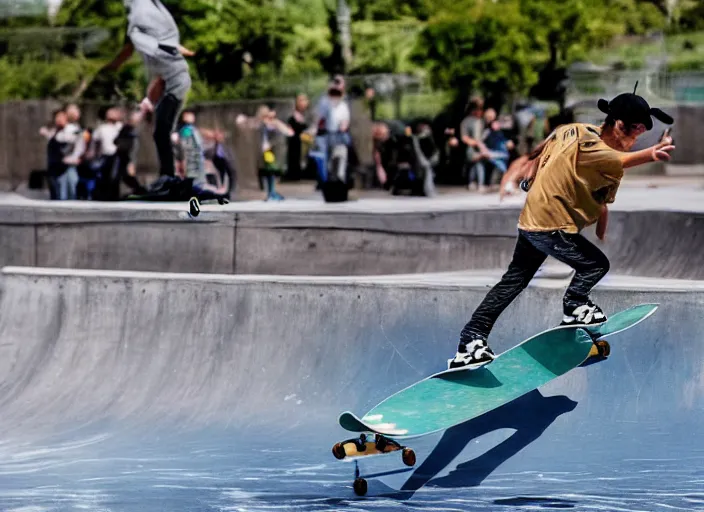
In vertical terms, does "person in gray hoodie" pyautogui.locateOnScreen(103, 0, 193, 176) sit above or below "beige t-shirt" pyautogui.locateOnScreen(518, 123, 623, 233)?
above

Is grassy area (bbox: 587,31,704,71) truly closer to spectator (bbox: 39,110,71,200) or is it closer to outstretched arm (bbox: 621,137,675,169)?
spectator (bbox: 39,110,71,200)

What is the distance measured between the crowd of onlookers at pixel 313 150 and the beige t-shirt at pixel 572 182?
24.1ft

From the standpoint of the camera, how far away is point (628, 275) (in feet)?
32.3

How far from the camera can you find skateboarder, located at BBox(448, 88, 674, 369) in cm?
723

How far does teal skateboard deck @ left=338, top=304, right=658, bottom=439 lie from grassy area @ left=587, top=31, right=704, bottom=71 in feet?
42.5

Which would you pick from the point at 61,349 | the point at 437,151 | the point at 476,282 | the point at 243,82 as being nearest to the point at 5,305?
the point at 61,349

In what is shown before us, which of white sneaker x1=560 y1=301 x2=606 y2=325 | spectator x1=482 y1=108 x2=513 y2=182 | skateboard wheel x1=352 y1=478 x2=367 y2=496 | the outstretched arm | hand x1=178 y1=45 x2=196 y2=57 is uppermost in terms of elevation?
hand x1=178 y1=45 x2=196 y2=57

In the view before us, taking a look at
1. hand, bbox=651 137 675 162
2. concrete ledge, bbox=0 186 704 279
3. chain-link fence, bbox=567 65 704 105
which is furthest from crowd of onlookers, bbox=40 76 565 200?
hand, bbox=651 137 675 162

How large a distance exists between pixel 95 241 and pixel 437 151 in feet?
25.0

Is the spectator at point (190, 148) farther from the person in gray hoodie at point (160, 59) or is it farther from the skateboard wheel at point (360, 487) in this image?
the skateboard wheel at point (360, 487)

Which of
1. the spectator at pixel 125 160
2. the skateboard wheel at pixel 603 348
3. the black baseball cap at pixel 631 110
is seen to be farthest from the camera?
the spectator at pixel 125 160

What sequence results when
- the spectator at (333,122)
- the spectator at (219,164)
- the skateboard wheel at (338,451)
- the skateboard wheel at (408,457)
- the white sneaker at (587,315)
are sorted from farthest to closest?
the spectator at (219,164) < the spectator at (333,122) < the white sneaker at (587,315) < the skateboard wheel at (408,457) < the skateboard wheel at (338,451)

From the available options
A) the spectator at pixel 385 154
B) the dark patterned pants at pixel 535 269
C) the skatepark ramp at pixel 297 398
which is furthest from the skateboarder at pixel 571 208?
the spectator at pixel 385 154

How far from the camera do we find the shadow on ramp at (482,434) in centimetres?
684
